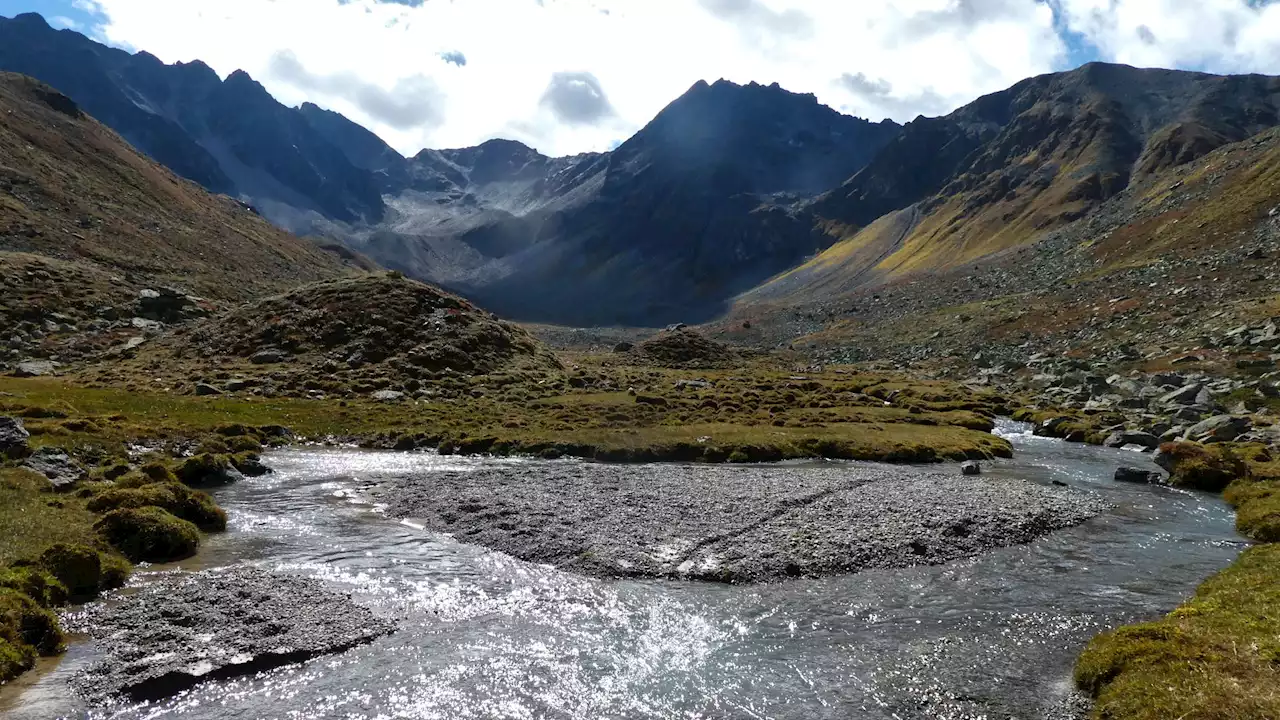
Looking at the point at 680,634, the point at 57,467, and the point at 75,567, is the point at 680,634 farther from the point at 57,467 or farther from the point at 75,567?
the point at 57,467

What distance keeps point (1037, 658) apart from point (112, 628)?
22279 millimetres

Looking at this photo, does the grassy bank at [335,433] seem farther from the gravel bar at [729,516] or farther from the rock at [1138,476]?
the rock at [1138,476]

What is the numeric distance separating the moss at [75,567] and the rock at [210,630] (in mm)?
1134

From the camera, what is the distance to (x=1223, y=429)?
4709 centimetres

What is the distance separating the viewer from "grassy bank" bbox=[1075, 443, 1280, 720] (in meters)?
13.0

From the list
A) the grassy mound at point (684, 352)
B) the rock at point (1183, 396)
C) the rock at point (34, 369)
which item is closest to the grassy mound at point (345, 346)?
the rock at point (34, 369)

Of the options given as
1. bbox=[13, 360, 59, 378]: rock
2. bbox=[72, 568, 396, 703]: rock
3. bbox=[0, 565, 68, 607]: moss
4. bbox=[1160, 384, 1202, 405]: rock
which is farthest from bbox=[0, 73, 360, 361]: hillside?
bbox=[1160, 384, 1202, 405]: rock

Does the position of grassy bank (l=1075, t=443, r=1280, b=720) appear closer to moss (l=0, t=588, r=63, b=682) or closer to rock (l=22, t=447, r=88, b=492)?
moss (l=0, t=588, r=63, b=682)

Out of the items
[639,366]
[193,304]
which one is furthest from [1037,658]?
[193,304]

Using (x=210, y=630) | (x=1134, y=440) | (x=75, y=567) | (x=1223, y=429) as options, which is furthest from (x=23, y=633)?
(x=1223, y=429)

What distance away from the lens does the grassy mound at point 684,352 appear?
120938mm

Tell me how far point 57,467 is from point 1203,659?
3940 cm

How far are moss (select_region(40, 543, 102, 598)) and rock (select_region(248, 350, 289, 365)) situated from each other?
58336 millimetres

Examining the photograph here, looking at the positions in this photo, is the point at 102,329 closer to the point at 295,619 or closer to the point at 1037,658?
the point at 295,619
